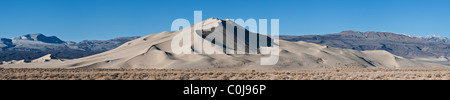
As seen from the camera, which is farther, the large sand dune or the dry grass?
the large sand dune

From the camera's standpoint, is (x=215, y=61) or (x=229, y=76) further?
(x=215, y=61)

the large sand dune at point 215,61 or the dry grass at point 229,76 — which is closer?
the dry grass at point 229,76

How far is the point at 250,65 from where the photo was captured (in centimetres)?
5597

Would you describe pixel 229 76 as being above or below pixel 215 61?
above
